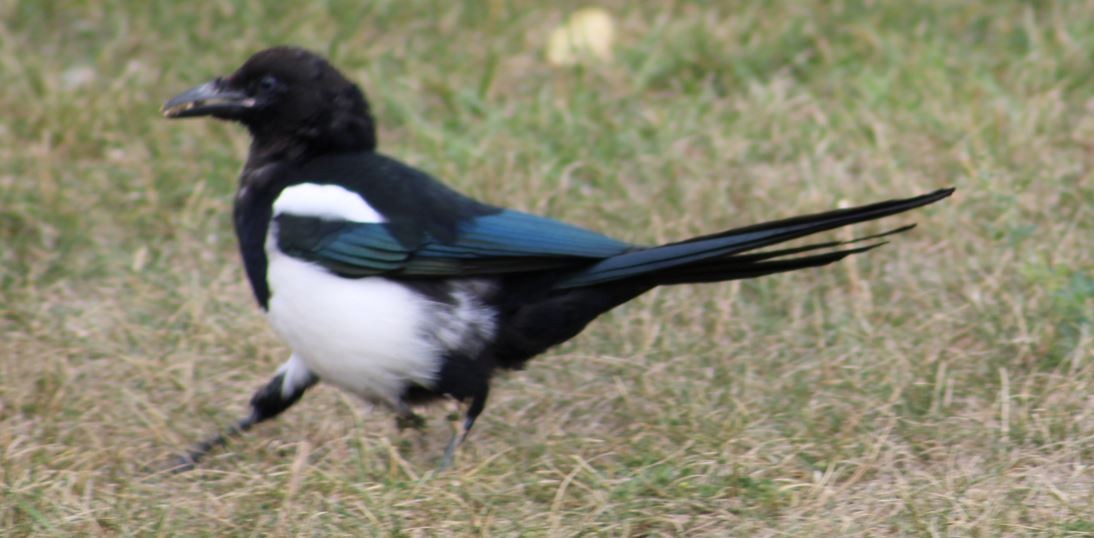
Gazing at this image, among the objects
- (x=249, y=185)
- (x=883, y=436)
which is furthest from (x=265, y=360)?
(x=883, y=436)

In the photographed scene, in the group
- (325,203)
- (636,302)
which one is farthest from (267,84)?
(636,302)

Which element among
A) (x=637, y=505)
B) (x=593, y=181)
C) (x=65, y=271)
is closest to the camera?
(x=637, y=505)

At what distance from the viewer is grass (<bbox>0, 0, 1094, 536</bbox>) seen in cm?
289

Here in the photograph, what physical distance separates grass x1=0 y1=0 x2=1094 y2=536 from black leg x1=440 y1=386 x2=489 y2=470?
2 centimetres

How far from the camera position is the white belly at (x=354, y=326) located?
2.97 metres

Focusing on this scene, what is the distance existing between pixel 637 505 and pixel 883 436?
1.76ft

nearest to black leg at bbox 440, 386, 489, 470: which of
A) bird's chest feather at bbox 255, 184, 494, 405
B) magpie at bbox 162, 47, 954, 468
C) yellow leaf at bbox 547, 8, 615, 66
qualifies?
magpie at bbox 162, 47, 954, 468

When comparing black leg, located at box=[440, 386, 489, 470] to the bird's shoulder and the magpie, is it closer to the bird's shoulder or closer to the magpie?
the magpie

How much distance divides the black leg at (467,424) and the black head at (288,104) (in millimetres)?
634

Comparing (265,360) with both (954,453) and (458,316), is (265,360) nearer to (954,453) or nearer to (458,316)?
(458,316)

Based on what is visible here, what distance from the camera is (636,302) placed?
148 inches

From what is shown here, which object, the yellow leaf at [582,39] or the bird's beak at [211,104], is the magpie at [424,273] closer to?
the bird's beak at [211,104]

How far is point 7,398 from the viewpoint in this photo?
336cm

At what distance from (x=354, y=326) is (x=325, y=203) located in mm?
279
